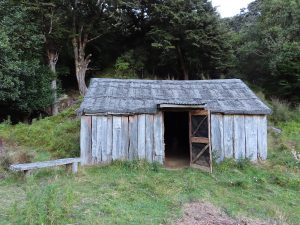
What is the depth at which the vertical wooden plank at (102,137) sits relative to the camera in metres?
10.1

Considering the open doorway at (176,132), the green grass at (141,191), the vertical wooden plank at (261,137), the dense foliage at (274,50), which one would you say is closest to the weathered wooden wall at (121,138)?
the green grass at (141,191)

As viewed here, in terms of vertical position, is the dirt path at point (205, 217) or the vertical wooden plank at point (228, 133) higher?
the vertical wooden plank at point (228, 133)

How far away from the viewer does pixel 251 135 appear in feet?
35.3

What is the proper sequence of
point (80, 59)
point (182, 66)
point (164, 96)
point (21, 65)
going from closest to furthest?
point (164, 96) → point (21, 65) → point (80, 59) → point (182, 66)

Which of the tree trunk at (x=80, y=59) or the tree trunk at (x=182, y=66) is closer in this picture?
the tree trunk at (x=80, y=59)

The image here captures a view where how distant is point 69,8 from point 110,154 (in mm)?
12093

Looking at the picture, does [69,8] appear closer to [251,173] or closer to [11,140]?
[11,140]

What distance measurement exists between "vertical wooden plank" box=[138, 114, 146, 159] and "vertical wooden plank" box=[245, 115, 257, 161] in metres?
3.65

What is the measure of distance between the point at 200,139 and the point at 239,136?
5.34ft

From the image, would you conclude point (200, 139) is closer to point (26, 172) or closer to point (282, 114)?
point (26, 172)

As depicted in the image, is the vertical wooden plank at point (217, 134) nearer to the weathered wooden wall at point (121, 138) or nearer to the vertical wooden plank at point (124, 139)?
the weathered wooden wall at point (121, 138)

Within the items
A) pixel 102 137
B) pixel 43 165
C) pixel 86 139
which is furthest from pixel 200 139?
pixel 43 165

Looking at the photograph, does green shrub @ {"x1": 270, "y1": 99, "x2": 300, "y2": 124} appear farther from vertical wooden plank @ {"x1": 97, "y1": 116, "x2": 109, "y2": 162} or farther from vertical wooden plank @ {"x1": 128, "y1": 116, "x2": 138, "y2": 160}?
vertical wooden plank @ {"x1": 97, "y1": 116, "x2": 109, "y2": 162}

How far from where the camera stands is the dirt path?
222 inches
